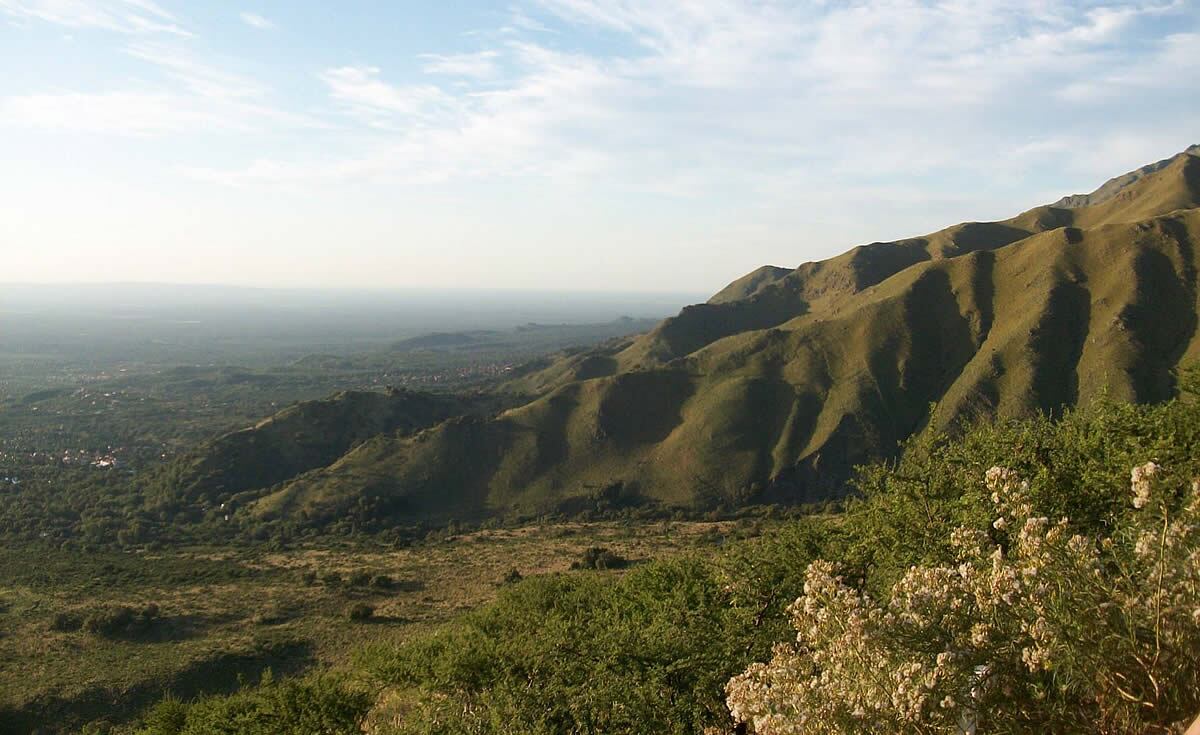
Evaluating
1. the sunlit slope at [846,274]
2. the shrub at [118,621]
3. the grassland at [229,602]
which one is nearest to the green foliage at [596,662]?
the grassland at [229,602]

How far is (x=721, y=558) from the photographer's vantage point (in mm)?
29156

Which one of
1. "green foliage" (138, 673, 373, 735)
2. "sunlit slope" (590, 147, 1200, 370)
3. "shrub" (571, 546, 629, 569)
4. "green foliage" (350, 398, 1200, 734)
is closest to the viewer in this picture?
"green foliage" (350, 398, 1200, 734)

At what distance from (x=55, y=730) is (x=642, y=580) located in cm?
3170

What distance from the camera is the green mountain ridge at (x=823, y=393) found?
301 feet

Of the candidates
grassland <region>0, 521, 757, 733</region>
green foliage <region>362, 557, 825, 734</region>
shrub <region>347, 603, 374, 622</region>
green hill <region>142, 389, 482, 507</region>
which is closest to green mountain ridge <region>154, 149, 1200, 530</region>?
green hill <region>142, 389, 482, 507</region>

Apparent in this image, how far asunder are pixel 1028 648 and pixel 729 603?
2043 cm

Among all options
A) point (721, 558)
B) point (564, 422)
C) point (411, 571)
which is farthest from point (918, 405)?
point (721, 558)

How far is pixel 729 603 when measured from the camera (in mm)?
25875

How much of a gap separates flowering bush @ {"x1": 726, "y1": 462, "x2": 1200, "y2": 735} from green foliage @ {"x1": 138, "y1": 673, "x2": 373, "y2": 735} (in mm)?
18279

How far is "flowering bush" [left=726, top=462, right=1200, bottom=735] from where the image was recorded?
20.0 feet

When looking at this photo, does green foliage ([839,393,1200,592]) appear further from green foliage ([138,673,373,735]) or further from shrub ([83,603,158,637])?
shrub ([83,603,158,637])

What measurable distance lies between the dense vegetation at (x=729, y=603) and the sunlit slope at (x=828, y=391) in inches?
2425

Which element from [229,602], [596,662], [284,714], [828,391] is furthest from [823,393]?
[284,714]

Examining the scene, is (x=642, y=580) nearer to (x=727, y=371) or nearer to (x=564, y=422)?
(x=564, y=422)
